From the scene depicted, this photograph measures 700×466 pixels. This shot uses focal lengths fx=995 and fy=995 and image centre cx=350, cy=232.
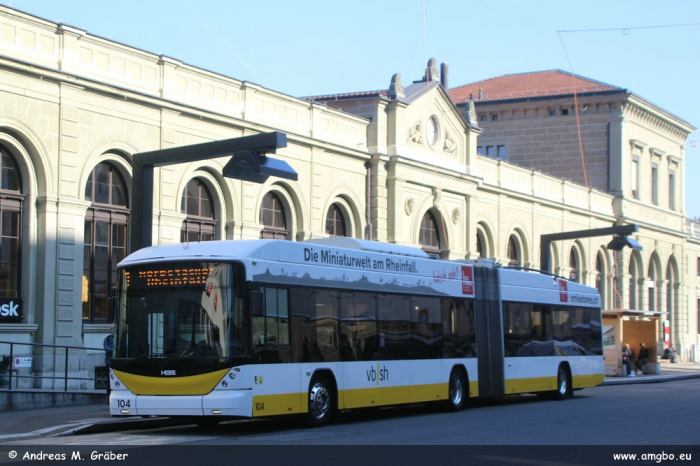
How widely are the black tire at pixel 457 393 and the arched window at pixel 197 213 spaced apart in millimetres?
8927

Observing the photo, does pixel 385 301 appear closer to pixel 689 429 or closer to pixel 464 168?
pixel 689 429

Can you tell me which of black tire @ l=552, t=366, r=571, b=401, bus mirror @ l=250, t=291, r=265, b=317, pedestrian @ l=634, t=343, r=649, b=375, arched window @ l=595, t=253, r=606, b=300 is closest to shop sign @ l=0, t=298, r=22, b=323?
bus mirror @ l=250, t=291, r=265, b=317

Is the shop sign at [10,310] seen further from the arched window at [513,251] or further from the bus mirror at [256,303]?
the arched window at [513,251]

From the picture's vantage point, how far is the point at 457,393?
20031 millimetres

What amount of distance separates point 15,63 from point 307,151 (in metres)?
10.6

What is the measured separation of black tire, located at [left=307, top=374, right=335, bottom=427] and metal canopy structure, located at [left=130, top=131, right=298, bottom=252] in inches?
137

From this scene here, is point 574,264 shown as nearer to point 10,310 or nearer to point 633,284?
point 633,284

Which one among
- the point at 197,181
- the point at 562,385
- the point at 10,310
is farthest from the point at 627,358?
the point at 10,310

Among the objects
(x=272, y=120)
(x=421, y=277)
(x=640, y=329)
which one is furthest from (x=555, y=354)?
(x=640, y=329)

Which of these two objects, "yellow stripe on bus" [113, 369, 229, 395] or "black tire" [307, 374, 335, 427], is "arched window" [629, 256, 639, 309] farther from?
"yellow stripe on bus" [113, 369, 229, 395]

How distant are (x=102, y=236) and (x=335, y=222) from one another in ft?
32.0

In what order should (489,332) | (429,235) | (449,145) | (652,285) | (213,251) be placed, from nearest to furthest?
(213,251) < (489,332) < (429,235) < (449,145) < (652,285)

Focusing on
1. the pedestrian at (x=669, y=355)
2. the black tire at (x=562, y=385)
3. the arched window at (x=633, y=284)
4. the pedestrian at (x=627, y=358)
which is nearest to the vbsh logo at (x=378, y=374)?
the black tire at (x=562, y=385)

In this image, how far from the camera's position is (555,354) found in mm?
23828
